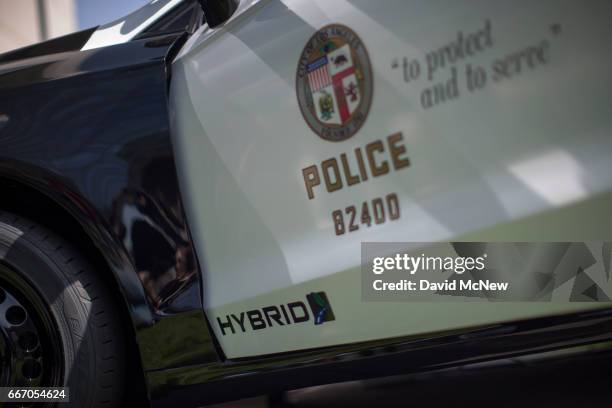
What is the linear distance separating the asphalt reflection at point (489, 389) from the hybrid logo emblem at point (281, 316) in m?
0.65

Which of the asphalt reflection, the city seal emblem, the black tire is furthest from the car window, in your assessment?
the asphalt reflection

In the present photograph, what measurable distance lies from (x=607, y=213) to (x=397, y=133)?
1.33ft

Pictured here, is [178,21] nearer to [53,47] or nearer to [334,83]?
[53,47]

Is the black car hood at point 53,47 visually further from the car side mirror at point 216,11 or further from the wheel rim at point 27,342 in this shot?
the wheel rim at point 27,342

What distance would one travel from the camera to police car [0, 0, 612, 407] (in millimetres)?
980

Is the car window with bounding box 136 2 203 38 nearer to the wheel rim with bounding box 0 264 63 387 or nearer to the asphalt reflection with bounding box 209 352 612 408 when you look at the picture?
the wheel rim with bounding box 0 264 63 387

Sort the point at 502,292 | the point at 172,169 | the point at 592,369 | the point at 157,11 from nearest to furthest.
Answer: the point at 502,292 → the point at 172,169 → the point at 157,11 → the point at 592,369

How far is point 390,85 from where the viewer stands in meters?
1.08

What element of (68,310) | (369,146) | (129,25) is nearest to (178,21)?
(129,25)

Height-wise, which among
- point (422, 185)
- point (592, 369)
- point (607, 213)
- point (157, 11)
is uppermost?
point (157, 11)

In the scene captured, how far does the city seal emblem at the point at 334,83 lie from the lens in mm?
1105

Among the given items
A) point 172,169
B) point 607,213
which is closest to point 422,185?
point 607,213

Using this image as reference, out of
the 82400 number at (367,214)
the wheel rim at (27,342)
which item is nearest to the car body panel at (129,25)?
the wheel rim at (27,342)

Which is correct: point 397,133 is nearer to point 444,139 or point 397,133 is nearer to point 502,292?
point 444,139
